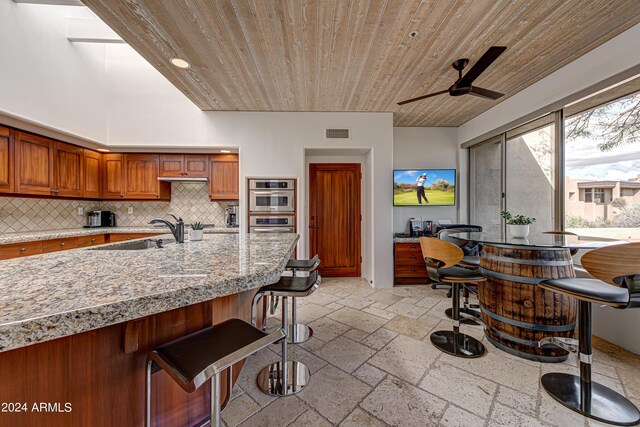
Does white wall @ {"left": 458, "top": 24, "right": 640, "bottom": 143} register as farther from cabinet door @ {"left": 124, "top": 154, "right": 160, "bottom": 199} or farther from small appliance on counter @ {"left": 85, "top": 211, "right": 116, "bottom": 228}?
small appliance on counter @ {"left": 85, "top": 211, "right": 116, "bottom": 228}

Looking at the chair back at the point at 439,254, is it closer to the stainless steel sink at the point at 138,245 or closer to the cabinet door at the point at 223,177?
the stainless steel sink at the point at 138,245

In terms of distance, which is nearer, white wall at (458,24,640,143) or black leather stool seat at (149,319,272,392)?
black leather stool seat at (149,319,272,392)

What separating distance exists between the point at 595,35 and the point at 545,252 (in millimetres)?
2020

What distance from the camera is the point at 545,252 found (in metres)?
1.94

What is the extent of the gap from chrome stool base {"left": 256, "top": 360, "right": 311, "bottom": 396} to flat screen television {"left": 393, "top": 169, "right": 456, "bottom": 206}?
3091mm

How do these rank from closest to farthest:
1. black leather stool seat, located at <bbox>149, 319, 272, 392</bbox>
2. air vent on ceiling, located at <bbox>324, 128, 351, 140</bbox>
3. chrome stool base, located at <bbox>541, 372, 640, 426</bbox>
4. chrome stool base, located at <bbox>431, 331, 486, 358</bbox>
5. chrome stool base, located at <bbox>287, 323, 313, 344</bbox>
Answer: black leather stool seat, located at <bbox>149, 319, 272, 392</bbox>, chrome stool base, located at <bbox>541, 372, 640, 426</bbox>, chrome stool base, located at <bbox>431, 331, 486, 358</bbox>, chrome stool base, located at <bbox>287, 323, 313, 344</bbox>, air vent on ceiling, located at <bbox>324, 128, 351, 140</bbox>

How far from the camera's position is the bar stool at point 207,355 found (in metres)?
0.78

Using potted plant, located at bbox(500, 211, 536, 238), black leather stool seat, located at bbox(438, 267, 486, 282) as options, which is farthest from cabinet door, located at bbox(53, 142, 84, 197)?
potted plant, located at bbox(500, 211, 536, 238)

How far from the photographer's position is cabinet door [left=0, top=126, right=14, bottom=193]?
285 cm

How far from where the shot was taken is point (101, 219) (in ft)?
13.8

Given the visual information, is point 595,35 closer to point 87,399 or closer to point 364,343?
point 364,343

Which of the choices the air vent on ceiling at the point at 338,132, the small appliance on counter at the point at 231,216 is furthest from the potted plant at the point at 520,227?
the small appliance on counter at the point at 231,216

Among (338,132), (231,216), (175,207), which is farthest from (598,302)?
(175,207)

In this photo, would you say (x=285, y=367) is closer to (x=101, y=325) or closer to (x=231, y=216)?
(x=101, y=325)
